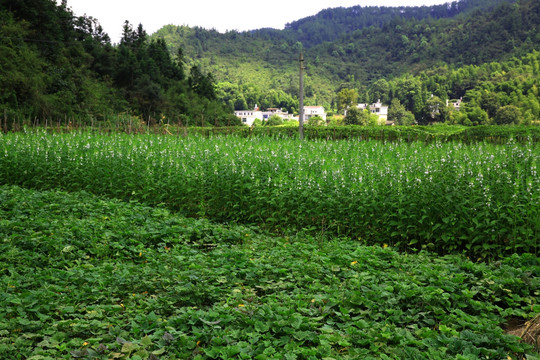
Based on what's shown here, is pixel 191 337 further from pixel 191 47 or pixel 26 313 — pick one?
pixel 191 47

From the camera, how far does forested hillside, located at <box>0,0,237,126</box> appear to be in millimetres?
25812

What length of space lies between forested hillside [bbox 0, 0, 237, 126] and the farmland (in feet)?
57.5

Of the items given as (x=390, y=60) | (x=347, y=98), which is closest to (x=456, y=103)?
(x=347, y=98)

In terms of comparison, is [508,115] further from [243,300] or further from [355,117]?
[243,300]

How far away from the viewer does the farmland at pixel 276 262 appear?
311 cm

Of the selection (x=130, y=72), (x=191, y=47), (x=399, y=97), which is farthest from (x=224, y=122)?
(x=191, y=47)

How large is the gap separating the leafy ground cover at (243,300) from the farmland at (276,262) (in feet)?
0.05

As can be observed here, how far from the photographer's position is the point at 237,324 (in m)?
3.33

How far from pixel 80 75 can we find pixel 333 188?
31.0 meters

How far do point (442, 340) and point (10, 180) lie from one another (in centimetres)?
1095

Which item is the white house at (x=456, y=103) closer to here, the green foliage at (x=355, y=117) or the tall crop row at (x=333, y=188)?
the green foliage at (x=355, y=117)

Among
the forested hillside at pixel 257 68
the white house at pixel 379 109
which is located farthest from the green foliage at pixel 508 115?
the white house at pixel 379 109

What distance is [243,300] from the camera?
3842 mm

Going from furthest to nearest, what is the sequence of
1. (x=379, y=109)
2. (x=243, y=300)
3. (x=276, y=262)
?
(x=379, y=109)
(x=276, y=262)
(x=243, y=300)
